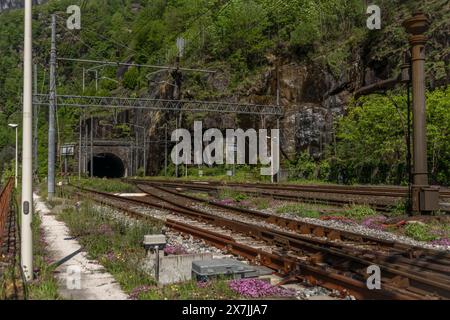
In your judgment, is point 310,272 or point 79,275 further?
point 79,275

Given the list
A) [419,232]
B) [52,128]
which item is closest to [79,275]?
[419,232]

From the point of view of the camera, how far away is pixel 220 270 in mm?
7277

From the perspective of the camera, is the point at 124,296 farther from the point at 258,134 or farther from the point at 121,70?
the point at 121,70

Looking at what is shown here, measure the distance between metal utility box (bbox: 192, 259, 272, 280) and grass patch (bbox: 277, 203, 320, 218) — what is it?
27.3 feet

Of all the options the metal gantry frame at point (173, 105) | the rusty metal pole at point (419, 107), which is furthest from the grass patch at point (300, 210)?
the metal gantry frame at point (173, 105)

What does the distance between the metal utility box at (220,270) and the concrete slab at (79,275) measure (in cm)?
121

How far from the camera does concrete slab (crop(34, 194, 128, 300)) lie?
664 cm

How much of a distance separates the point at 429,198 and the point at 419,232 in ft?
7.87

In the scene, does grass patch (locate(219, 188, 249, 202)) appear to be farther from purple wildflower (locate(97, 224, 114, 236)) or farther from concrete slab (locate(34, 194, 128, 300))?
concrete slab (locate(34, 194, 128, 300))

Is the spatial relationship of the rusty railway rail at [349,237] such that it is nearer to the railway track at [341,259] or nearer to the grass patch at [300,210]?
the railway track at [341,259]

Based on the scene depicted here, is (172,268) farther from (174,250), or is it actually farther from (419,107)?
(419,107)

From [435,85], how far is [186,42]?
41307 mm

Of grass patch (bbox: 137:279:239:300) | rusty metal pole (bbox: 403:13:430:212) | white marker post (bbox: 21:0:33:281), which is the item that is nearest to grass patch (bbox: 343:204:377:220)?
rusty metal pole (bbox: 403:13:430:212)
